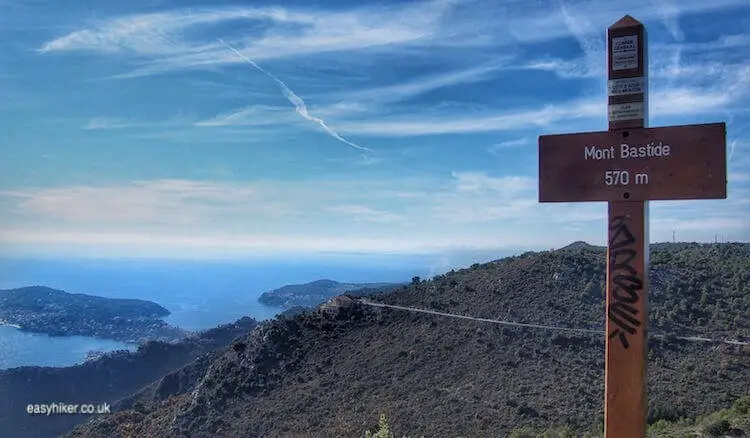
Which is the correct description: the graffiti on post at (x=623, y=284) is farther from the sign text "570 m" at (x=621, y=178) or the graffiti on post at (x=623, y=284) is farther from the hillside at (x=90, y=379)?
the hillside at (x=90, y=379)

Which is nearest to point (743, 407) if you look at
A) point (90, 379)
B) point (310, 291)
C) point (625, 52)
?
point (625, 52)

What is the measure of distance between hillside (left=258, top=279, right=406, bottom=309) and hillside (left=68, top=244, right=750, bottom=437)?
3.85 m

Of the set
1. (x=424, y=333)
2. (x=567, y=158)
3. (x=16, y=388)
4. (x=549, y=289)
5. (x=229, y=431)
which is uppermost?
(x=567, y=158)

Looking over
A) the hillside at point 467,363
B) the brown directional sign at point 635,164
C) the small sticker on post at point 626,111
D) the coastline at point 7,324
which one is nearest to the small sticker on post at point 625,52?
the small sticker on post at point 626,111

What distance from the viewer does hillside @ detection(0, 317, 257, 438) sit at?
13.0 metres

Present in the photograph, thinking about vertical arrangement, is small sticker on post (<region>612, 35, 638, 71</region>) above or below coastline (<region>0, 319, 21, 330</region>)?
above

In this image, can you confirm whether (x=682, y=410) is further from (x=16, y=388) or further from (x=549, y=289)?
(x=16, y=388)

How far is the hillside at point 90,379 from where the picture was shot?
13.0 metres

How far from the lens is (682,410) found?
1102 centimetres

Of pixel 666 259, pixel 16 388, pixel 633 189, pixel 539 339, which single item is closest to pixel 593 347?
pixel 539 339

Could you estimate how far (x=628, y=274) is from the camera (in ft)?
9.62

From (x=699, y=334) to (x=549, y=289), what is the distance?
470 cm

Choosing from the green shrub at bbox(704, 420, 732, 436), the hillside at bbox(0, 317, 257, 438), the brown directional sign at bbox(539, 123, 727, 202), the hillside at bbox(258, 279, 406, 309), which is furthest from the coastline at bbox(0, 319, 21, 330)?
the brown directional sign at bbox(539, 123, 727, 202)

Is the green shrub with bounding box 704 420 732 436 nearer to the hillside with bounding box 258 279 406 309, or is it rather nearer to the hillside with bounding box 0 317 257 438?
the hillside with bounding box 0 317 257 438
